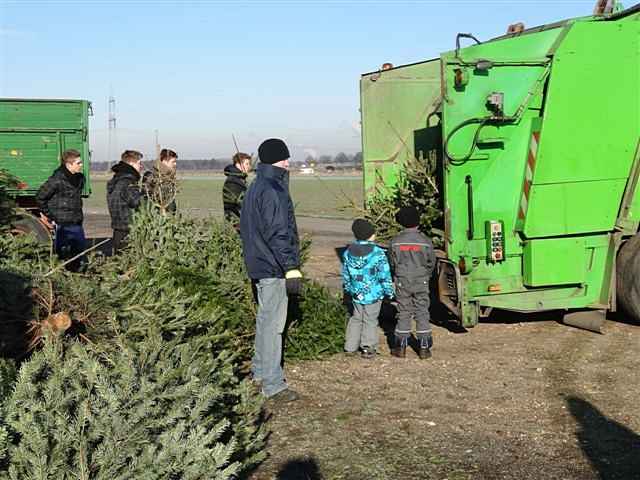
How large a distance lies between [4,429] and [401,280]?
15.4ft

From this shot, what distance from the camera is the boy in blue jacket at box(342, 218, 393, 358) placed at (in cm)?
723

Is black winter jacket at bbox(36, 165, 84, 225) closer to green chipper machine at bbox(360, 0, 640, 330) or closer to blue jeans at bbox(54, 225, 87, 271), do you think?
blue jeans at bbox(54, 225, 87, 271)

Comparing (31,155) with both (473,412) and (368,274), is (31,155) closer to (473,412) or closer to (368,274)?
(368,274)

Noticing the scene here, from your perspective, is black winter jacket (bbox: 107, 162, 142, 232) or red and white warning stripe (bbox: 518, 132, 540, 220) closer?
red and white warning stripe (bbox: 518, 132, 540, 220)

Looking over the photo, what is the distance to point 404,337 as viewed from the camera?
23.9 feet

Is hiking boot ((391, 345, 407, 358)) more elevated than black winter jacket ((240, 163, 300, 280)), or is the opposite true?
black winter jacket ((240, 163, 300, 280))

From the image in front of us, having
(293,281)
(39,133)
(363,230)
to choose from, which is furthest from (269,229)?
(39,133)

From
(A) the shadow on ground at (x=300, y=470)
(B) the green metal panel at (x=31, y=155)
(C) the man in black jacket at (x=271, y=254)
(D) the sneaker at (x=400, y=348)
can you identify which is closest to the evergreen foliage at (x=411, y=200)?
(D) the sneaker at (x=400, y=348)

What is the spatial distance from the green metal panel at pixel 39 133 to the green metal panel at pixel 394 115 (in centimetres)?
621

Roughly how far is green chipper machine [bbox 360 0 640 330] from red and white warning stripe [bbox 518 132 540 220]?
0.01m

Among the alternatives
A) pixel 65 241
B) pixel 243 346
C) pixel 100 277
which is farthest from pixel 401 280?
pixel 65 241

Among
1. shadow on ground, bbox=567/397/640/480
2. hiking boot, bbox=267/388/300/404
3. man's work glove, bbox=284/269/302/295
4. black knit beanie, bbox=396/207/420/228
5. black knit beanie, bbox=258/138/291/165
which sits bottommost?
shadow on ground, bbox=567/397/640/480

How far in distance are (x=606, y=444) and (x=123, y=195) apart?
18.4ft

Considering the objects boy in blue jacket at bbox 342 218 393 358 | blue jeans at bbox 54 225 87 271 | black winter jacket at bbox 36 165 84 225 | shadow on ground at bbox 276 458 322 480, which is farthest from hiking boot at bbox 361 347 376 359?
black winter jacket at bbox 36 165 84 225
